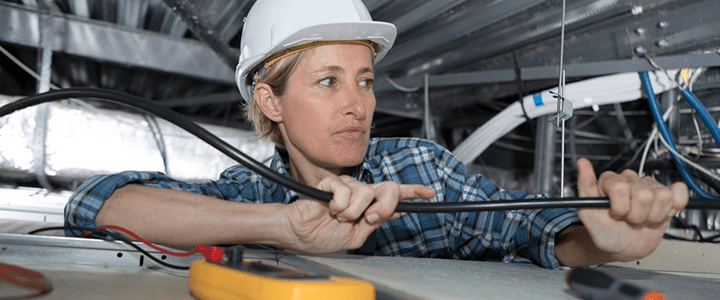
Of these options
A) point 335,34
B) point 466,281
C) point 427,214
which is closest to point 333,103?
point 335,34

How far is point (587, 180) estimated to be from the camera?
1.81 feet

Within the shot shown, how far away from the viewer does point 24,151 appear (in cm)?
157

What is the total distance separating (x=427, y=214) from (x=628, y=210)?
570mm

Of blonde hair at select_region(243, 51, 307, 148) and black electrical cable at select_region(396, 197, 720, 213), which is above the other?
blonde hair at select_region(243, 51, 307, 148)

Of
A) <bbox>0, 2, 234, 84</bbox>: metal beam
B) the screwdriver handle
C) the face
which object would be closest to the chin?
the face

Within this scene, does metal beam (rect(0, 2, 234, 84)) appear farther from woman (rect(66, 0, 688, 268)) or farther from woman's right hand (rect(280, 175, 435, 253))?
woman's right hand (rect(280, 175, 435, 253))

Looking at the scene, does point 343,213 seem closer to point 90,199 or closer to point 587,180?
point 587,180

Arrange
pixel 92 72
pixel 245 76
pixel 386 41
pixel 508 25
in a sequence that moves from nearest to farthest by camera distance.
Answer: pixel 386 41
pixel 245 76
pixel 508 25
pixel 92 72

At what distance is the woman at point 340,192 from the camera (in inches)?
22.3

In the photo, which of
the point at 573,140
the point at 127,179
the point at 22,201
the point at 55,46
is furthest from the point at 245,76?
the point at 573,140

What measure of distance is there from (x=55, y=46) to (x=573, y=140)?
2.14 metres

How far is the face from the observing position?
95 cm

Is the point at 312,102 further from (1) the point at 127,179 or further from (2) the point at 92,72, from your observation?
(2) the point at 92,72

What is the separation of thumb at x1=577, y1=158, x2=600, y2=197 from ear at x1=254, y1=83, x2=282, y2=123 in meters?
0.72
